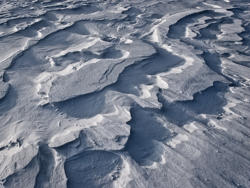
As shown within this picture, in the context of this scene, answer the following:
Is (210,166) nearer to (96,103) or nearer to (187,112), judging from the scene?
(187,112)

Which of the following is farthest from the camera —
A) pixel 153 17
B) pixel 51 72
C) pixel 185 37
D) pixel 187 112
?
pixel 153 17

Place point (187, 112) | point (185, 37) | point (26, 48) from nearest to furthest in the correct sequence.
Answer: point (187, 112) < point (26, 48) < point (185, 37)

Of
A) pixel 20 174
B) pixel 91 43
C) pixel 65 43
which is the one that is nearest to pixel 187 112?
pixel 20 174

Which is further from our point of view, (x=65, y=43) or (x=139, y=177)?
(x=65, y=43)

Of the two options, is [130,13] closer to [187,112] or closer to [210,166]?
[187,112]

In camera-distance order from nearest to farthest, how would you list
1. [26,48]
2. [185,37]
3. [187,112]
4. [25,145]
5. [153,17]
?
[25,145] < [187,112] < [26,48] < [185,37] < [153,17]

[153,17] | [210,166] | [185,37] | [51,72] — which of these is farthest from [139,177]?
[153,17]
